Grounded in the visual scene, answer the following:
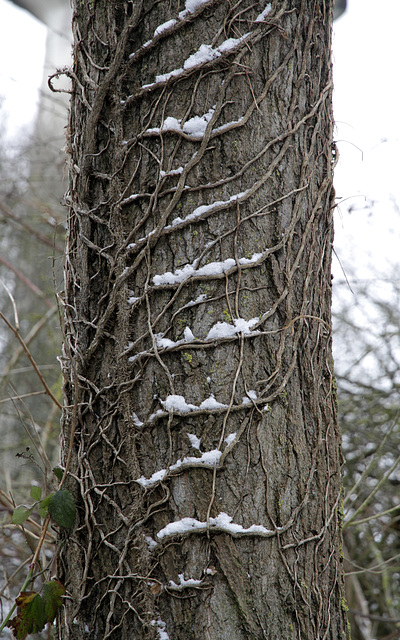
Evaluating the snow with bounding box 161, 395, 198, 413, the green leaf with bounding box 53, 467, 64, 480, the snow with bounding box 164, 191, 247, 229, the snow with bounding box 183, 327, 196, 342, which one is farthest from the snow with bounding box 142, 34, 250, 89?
the green leaf with bounding box 53, 467, 64, 480

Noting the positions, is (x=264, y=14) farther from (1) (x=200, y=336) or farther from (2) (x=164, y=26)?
(1) (x=200, y=336)

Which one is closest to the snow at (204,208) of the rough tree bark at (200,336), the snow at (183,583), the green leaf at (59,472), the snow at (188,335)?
the rough tree bark at (200,336)

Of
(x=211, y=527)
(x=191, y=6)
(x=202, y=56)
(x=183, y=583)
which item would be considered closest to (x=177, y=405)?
(x=211, y=527)

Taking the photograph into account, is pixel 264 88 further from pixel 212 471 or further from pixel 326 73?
pixel 212 471

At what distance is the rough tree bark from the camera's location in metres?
1.07

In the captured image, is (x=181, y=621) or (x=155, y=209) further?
(x=155, y=209)

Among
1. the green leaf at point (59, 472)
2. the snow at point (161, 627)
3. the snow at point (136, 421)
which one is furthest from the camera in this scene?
Answer: the green leaf at point (59, 472)

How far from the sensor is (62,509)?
117cm

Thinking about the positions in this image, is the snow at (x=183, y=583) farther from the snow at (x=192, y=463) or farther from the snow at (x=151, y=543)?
the snow at (x=192, y=463)

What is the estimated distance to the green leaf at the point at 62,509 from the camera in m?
1.17

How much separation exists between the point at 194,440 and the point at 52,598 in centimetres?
54

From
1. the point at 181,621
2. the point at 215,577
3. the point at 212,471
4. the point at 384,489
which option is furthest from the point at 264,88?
the point at 384,489

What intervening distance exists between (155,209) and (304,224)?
40cm

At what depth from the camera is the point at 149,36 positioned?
1.22 meters
